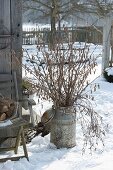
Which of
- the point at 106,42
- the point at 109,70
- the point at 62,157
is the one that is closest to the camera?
the point at 62,157

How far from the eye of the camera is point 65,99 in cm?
507

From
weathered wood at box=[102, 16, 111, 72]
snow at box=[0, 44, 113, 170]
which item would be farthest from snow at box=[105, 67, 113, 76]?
snow at box=[0, 44, 113, 170]

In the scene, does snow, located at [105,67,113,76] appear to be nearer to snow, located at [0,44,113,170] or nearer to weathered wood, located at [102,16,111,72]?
weathered wood, located at [102,16,111,72]

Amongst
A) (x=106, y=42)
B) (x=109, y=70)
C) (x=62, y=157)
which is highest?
(x=106, y=42)

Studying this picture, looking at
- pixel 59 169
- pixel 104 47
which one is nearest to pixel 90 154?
pixel 59 169

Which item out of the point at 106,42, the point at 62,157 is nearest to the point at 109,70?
the point at 106,42

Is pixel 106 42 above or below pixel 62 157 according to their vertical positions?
above

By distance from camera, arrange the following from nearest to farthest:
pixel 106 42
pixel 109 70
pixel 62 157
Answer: pixel 62 157 < pixel 109 70 < pixel 106 42

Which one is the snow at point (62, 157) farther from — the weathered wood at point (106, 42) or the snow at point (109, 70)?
the weathered wood at point (106, 42)

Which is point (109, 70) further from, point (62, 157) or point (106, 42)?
point (62, 157)

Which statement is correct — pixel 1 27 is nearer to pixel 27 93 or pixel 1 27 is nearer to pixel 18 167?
pixel 27 93

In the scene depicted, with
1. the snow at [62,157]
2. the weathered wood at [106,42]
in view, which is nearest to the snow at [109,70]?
the weathered wood at [106,42]

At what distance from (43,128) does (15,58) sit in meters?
1.22

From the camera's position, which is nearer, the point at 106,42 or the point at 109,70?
the point at 109,70
